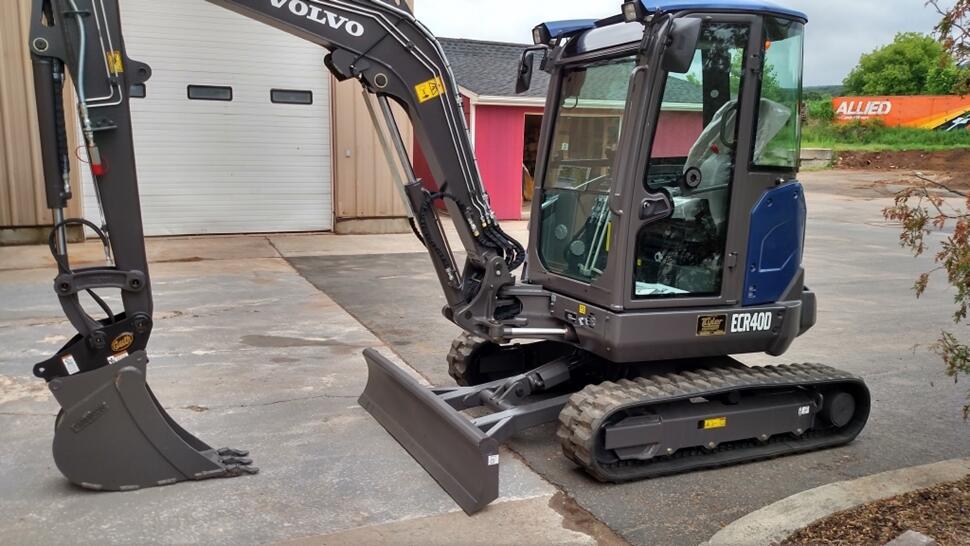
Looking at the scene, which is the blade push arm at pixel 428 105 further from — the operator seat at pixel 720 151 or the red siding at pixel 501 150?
the red siding at pixel 501 150

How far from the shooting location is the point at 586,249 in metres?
5.12

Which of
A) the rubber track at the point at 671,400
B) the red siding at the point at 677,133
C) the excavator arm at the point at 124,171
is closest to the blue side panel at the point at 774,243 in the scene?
the rubber track at the point at 671,400

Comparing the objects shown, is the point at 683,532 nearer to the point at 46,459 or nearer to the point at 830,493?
the point at 830,493

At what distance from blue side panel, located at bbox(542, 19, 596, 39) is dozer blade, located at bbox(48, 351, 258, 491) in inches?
127

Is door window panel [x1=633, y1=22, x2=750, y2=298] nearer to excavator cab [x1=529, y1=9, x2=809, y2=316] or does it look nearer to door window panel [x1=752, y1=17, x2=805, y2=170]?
excavator cab [x1=529, y1=9, x2=809, y2=316]

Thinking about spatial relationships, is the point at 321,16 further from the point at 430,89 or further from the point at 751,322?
the point at 751,322

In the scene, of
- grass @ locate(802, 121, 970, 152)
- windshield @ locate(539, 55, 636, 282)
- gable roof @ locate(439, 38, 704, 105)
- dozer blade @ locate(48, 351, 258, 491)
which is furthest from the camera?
grass @ locate(802, 121, 970, 152)

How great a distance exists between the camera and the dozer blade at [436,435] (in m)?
4.14

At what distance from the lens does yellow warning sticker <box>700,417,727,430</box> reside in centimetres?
475

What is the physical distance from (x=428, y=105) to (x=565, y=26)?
1263mm

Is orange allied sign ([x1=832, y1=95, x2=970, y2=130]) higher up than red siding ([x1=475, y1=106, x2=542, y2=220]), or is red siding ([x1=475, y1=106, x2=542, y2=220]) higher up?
orange allied sign ([x1=832, y1=95, x2=970, y2=130])

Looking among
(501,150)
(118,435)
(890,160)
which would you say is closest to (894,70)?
(890,160)

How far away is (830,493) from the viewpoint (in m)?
4.31

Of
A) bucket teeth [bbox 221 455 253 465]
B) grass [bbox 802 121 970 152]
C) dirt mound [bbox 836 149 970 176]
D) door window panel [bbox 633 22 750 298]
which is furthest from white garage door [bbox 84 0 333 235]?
dirt mound [bbox 836 149 970 176]
